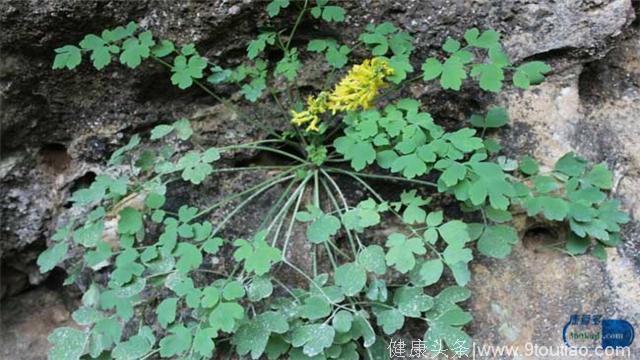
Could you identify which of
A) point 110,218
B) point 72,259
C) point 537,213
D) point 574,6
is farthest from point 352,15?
point 72,259

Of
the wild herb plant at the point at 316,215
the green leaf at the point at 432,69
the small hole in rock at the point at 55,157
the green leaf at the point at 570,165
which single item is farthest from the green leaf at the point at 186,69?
the green leaf at the point at 570,165

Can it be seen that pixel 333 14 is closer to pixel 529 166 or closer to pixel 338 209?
A: pixel 338 209

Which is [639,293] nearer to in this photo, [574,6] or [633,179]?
[633,179]

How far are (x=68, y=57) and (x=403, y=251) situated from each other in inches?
37.1

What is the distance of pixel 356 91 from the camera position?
1.67 metres

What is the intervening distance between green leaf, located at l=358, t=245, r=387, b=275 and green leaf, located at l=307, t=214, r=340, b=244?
83 mm

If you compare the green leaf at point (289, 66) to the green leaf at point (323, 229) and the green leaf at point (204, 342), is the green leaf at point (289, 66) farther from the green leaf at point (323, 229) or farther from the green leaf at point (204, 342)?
the green leaf at point (204, 342)

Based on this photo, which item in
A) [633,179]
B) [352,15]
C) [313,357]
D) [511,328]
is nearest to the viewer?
[313,357]

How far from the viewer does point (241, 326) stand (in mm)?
1490

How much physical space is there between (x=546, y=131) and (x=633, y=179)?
248mm

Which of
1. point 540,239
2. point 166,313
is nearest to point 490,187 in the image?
point 540,239

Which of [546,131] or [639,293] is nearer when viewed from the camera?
[639,293]

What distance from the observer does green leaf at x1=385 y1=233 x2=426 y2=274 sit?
4.82ft

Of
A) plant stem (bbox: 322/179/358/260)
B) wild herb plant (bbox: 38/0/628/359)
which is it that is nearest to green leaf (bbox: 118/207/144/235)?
wild herb plant (bbox: 38/0/628/359)
